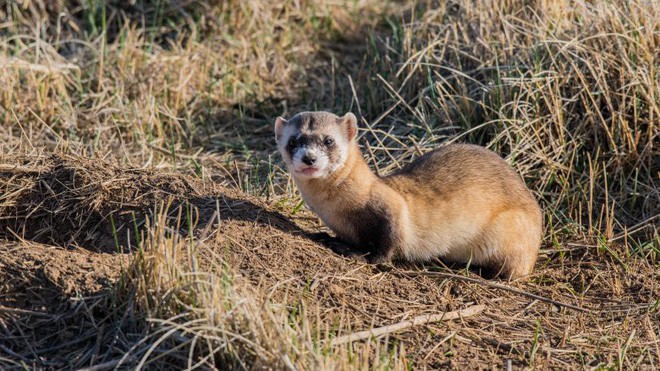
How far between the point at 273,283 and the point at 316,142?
0.98 meters

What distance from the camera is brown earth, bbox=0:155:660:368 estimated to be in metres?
4.43

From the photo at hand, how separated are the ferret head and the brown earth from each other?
0.44 meters

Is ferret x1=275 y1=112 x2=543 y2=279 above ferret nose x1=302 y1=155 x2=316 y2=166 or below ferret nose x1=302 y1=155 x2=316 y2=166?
below

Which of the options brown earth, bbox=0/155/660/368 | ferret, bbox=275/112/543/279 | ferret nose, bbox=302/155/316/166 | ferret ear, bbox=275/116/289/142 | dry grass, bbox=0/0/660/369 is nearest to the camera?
dry grass, bbox=0/0/660/369

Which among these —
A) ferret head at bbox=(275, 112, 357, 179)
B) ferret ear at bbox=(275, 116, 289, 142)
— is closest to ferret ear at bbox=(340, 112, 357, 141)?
ferret head at bbox=(275, 112, 357, 179)

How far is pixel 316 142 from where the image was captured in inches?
211

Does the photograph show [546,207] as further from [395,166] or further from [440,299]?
[440,299]

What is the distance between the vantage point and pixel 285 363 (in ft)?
12.8

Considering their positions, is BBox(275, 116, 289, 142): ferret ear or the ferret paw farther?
BBox(275, 116, 289, 142): ferret ear

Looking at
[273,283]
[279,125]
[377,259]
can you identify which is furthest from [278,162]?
[273,283]

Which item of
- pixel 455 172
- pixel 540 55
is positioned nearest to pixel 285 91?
pixel 540 55

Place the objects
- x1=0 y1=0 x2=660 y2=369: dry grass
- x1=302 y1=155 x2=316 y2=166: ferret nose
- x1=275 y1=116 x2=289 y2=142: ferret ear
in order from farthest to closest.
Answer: x1=275 y1=116 x2=289 y2=142: ferret ear, x1=302 y1=155 x2=316 y2=166: ferret nose, x1=0 y1=0 x2=660 y2=369: dry grass

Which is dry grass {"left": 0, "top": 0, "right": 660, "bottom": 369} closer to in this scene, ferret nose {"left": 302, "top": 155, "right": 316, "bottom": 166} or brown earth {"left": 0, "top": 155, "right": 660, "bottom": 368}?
brown earth {"left": 0, "top": 155, "right": 660, "bottom": 368}

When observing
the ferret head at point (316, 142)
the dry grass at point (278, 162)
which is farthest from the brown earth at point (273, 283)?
the ferret head at point (316, 142)
